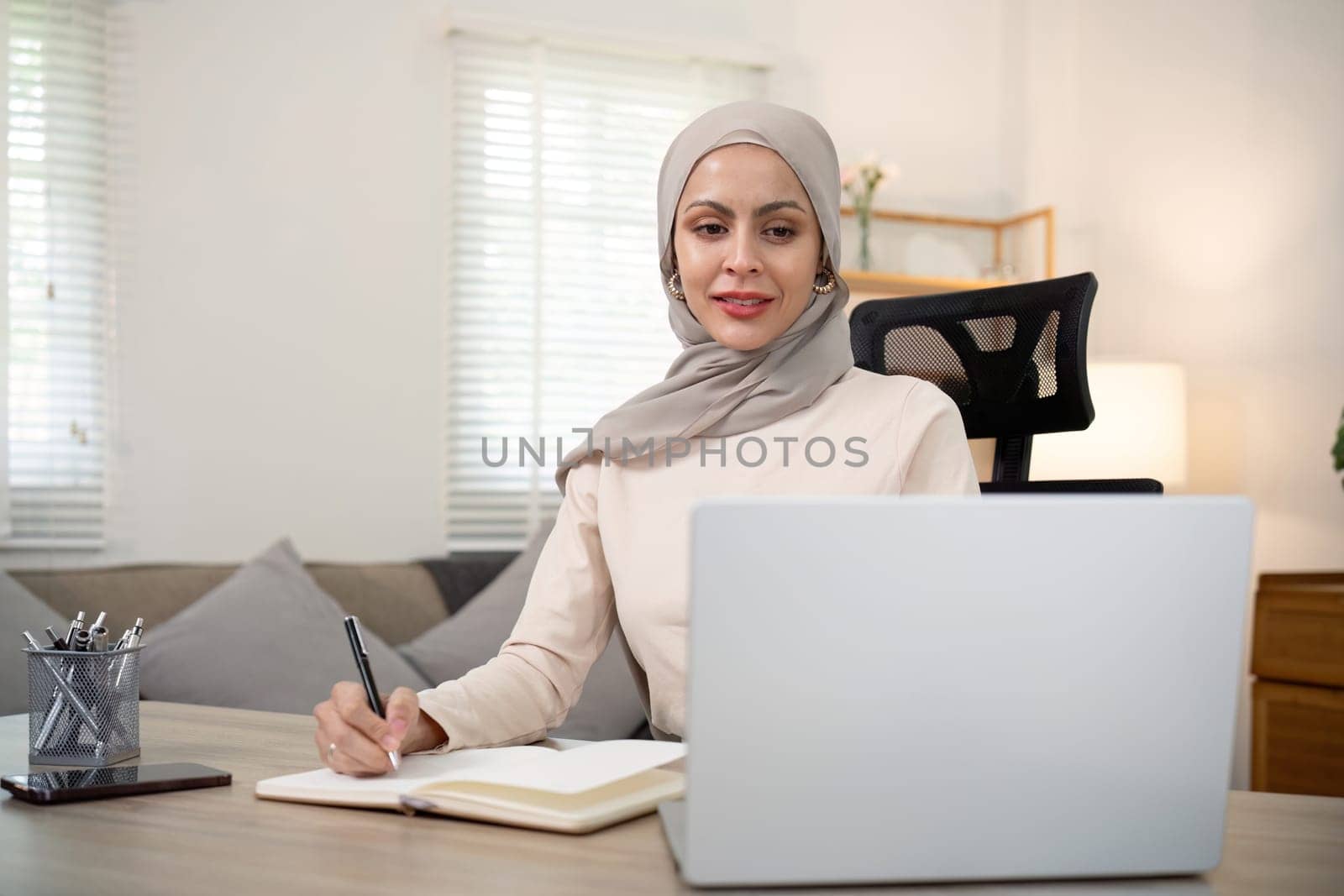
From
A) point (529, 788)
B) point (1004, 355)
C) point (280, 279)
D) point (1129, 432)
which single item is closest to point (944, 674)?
point (529, 788)

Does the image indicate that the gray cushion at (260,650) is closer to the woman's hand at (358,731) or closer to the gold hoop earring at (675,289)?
the gold hoop earring at (675,289)

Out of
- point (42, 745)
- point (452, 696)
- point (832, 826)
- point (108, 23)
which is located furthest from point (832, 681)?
point (108, 23)

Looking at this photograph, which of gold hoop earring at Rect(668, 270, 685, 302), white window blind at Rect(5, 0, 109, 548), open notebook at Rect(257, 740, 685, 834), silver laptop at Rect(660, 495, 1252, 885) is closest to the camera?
silver laptop at Rect(660, 495, 1252, 885)

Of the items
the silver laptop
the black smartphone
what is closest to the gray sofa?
the black smartphone

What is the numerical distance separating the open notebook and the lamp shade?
2.44 m

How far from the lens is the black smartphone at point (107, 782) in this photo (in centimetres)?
91

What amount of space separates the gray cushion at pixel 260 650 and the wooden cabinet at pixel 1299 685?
2.00 metres

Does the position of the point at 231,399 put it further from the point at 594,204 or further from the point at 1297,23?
the point at 1297,23

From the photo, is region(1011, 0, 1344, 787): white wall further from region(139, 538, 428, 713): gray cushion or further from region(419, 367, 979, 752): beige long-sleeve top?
region(139, 538, 428, 713): gray cushion

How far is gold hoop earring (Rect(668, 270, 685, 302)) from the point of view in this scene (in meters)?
1.51

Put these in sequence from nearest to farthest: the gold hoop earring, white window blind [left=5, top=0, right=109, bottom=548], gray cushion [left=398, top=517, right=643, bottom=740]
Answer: the gold hoop earring, gray cushion [left=398, top=517, right=643, bottom=740], white window blind [left=5, top=0, right=109, bottom=548]

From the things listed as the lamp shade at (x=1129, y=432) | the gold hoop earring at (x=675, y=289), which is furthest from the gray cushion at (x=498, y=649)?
the lamp shade at (x=1129, y=432)

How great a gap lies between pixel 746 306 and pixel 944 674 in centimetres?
81

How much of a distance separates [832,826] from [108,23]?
3247 millimetres
